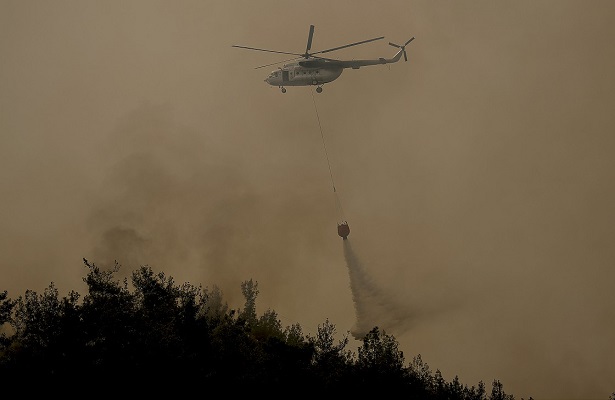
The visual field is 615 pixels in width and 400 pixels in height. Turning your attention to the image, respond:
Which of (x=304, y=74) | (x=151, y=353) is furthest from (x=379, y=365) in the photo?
(x=304, y=74)

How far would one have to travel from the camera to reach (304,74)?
307ft

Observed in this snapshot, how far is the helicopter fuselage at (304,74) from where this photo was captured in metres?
93.0

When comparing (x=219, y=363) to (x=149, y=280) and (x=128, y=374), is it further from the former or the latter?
(x=149, y=280)

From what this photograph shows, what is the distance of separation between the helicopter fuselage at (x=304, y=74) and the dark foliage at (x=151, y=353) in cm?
3844

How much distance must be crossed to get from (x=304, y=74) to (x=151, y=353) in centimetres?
5472

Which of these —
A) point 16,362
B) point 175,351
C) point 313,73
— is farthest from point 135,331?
point 313,73

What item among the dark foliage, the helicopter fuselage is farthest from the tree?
the helicopter fuselage

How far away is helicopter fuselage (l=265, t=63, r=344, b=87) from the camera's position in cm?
9300

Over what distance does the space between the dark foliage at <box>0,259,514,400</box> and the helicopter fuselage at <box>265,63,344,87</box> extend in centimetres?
3844

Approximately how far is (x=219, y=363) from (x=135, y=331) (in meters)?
7.94

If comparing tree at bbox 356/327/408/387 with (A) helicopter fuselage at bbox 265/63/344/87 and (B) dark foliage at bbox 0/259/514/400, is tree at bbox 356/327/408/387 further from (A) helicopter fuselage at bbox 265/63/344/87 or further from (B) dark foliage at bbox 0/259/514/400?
(A) helicopter fuselage at bbox 265/63/344/87

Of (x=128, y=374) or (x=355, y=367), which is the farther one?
(x=355, y=367)

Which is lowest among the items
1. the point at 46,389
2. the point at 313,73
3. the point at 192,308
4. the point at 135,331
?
the point at 46,389

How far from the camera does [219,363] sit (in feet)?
179
